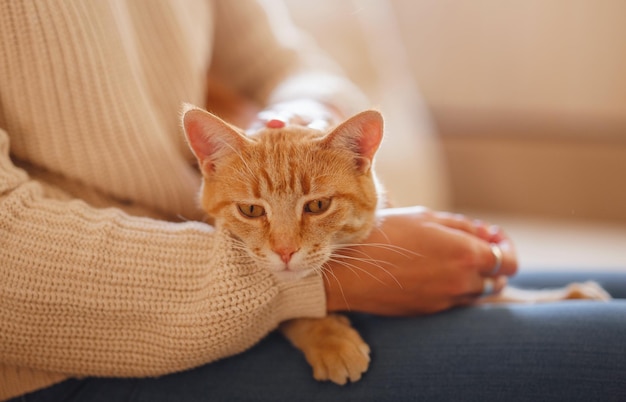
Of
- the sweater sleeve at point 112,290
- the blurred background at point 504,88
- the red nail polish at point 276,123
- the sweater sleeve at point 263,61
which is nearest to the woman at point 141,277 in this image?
the sweater sleeve at point 112,290

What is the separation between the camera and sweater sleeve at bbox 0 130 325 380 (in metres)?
0.87

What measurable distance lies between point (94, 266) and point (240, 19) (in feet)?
2.75

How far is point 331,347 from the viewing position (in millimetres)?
945

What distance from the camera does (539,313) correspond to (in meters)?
1.00

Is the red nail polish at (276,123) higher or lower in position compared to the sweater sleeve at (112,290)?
higher

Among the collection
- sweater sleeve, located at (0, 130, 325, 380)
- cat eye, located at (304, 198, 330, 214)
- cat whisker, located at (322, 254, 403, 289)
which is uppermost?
cat eye, located at (304, 198, 330, 214)

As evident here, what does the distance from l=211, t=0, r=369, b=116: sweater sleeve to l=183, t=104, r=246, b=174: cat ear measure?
0.42 meters

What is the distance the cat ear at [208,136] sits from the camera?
916 mm

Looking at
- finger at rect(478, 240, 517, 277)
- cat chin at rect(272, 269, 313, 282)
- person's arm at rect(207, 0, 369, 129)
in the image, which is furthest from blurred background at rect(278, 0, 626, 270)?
cat chin at rect(272, 269, 313, 282)

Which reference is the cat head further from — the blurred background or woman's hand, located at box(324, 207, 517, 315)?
the blurred background

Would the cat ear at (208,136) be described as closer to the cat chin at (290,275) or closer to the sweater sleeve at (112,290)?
the sweater sleeve at (112,290)

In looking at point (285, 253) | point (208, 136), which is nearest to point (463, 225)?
point (285, 253)

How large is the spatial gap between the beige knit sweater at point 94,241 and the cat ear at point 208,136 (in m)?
0.12

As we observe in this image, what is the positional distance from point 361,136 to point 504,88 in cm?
196
